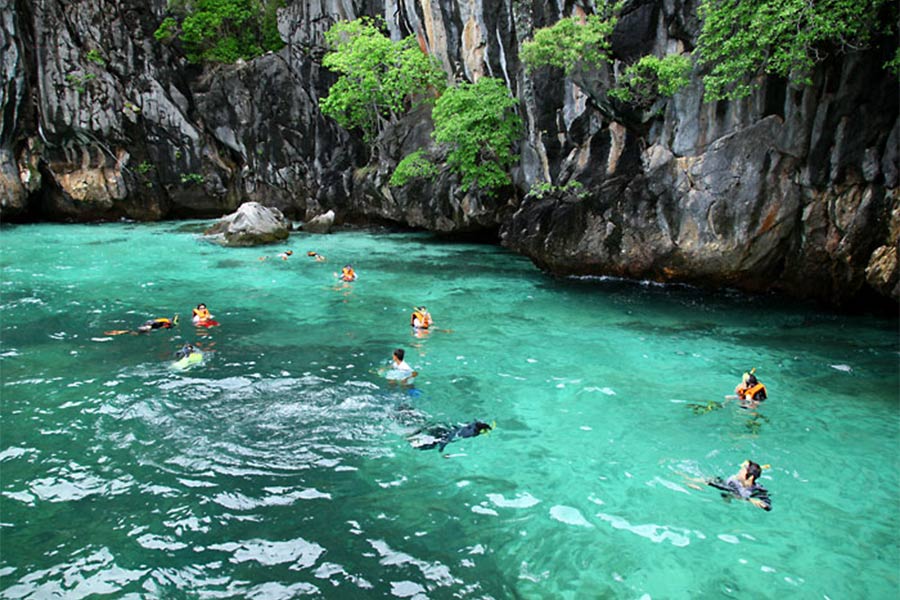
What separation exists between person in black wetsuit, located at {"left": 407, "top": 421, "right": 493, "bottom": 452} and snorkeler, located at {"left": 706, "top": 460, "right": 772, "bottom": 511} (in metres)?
Answer: 2.99

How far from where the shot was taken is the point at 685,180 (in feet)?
50.6

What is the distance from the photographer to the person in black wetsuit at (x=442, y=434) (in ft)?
25.7

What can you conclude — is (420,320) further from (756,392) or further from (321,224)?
(321,224)

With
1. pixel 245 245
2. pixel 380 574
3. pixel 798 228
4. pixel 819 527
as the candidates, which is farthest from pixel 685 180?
pixel 245 245

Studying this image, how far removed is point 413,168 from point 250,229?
777 cm

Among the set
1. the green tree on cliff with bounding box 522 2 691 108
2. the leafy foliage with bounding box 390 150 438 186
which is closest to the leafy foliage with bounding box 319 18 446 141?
the leafy foliage with bounding box 390 150 438 186

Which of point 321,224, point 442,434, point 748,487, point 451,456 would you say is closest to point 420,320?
point 442,434

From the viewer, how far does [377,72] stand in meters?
27.7

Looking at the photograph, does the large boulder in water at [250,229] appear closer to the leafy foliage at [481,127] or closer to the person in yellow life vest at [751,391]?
the leafy foliage at [481,127]

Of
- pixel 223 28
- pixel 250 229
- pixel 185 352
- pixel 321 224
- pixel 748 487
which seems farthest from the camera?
pixel 223 28

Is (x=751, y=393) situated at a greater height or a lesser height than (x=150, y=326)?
lesser

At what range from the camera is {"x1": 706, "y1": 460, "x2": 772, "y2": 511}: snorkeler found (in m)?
6.58

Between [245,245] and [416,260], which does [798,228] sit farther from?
[245,245]

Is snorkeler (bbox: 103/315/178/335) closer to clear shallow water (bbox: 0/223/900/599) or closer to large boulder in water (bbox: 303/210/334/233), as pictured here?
clear shallow water (bbox: 0/223/900/599)
